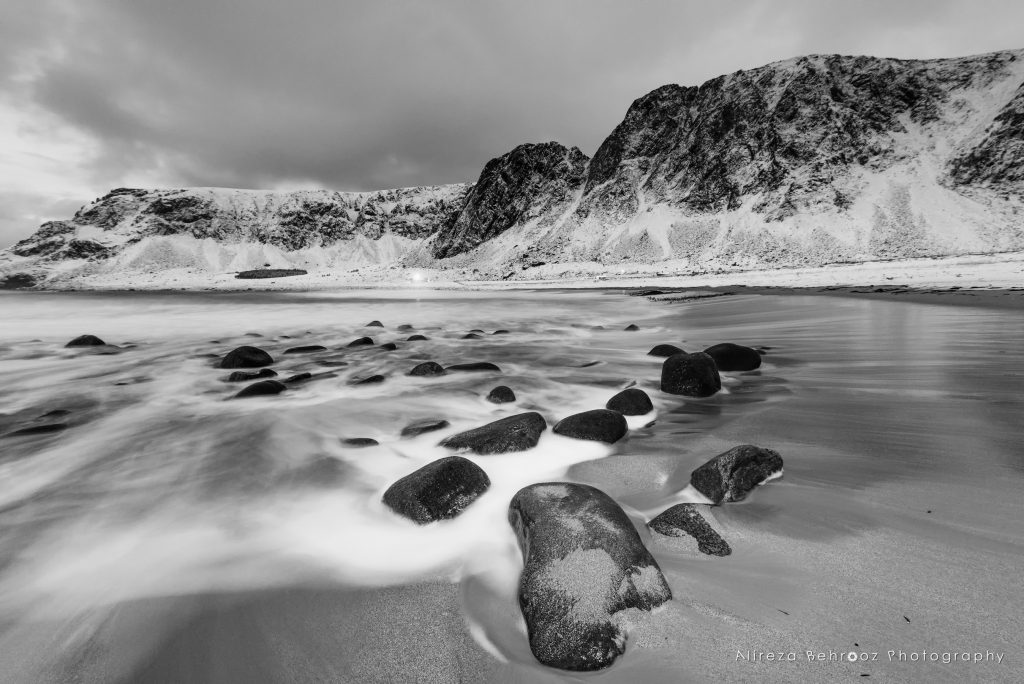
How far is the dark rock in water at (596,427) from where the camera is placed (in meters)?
2.94

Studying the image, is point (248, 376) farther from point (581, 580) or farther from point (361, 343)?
point (581, 580)

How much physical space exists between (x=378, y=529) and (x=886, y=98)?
3173 inches

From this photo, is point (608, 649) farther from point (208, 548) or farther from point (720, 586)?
point (208, 548)

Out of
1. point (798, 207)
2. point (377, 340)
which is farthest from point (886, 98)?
point (377, 340)

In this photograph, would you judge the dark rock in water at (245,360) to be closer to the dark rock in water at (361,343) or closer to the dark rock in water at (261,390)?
the dark rock in water at (261,390)

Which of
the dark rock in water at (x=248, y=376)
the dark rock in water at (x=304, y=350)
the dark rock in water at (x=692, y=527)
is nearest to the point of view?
the dark rock in water at (x=692, y=527)

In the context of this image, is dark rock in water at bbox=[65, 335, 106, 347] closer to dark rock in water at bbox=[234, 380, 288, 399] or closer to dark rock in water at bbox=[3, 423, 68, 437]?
dark rock in water at bbox=[3, 423, 68, 437]

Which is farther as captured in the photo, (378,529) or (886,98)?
(886,98)

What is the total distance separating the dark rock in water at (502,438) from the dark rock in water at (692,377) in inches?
68.8

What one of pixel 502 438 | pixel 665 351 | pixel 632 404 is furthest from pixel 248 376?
pixel 665 351

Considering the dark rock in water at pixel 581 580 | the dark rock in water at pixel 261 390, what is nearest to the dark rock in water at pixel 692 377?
the dark rock in water at pixel 581 580

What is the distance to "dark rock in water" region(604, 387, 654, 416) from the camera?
3.43m

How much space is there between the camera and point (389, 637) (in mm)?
1370

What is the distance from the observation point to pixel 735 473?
2086 mm
